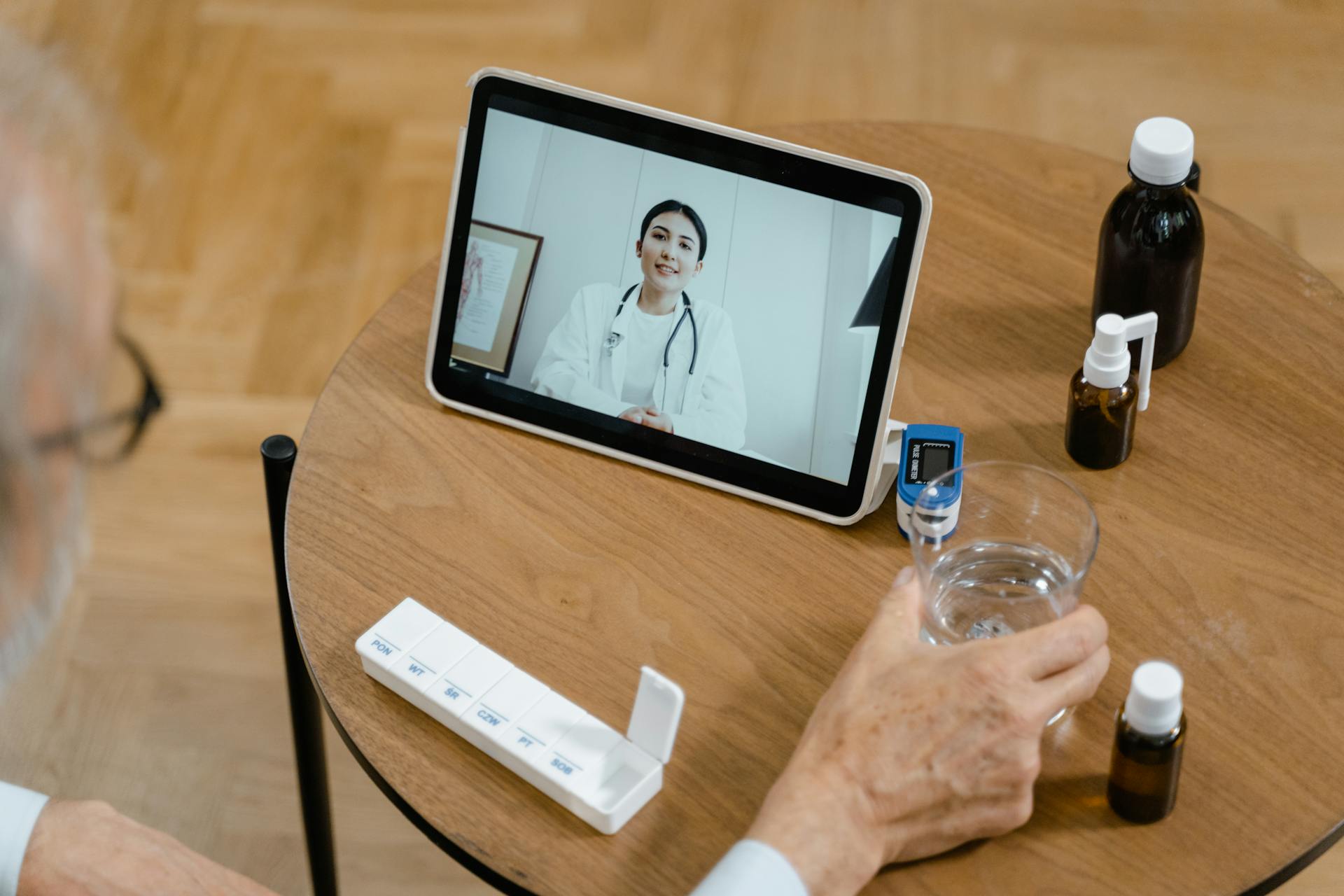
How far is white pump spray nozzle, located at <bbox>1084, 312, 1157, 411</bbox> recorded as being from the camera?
1021 mm

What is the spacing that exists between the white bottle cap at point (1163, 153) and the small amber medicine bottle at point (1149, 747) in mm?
390

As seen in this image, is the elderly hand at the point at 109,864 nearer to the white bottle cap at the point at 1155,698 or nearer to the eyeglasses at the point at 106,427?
the eyeglasses at the point at 106,427

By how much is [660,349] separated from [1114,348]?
345mm

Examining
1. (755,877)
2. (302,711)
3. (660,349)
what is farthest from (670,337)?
(302,711)

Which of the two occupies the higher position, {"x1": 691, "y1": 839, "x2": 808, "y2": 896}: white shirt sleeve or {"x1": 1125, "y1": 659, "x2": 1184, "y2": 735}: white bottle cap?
{"x1": 1125, "y1": 659, "x2": 1184, "y2": 735}: white bottle cap

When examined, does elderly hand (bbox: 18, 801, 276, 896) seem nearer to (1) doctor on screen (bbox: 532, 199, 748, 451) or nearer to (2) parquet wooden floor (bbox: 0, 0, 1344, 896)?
(1) doctor on screen (bbox: 532, 199, 748, 451)

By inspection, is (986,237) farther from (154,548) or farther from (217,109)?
(217,109)

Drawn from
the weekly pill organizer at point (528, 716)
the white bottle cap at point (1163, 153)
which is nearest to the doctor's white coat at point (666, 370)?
the weekly pill organizer at point (528, 716)

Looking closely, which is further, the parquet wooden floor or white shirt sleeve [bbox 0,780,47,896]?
the parquet wooden floor

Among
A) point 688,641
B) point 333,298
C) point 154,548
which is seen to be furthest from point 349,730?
point 333,298

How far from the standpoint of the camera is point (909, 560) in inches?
41.8

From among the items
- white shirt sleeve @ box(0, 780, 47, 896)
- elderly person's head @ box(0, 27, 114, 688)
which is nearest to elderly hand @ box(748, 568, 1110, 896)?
elderly person's head @ box(0, 27, 114, 688)

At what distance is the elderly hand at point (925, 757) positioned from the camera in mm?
870

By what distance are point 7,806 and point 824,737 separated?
0.64 meters
